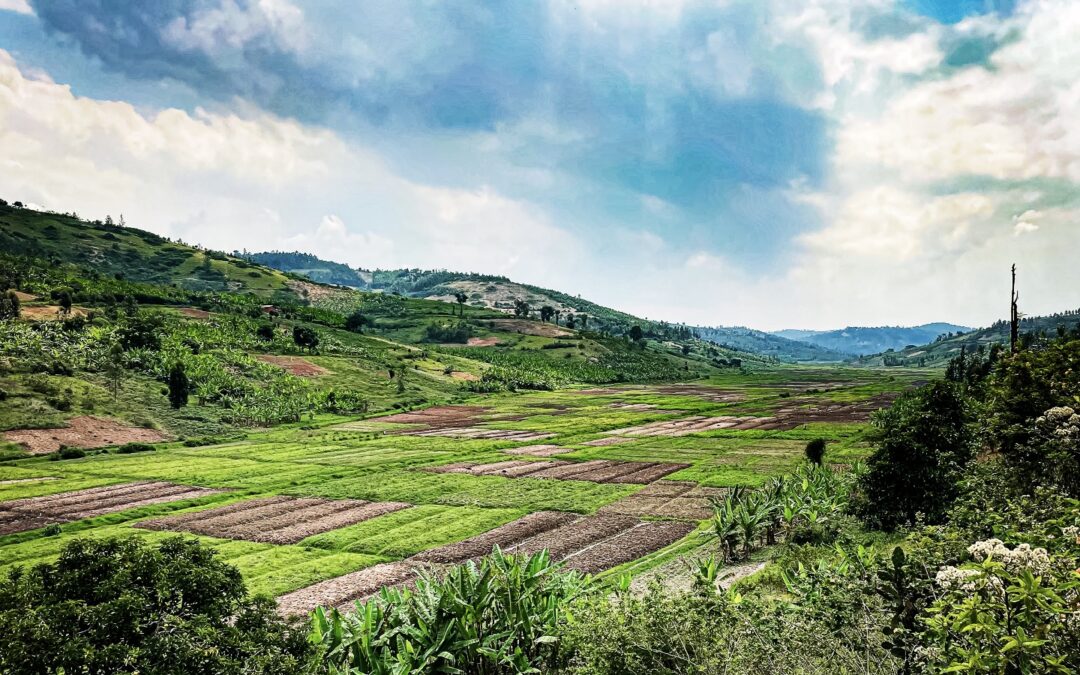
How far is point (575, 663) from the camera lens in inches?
492

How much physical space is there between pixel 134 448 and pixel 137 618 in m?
64.6

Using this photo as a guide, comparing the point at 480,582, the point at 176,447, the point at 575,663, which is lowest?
the point at 176,447

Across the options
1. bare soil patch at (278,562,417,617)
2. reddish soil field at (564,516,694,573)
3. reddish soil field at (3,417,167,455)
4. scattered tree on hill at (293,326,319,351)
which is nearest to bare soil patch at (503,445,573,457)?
reddish soil field at (564,516,694,573)

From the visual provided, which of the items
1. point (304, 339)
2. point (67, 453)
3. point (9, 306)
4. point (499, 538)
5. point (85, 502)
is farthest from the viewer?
point (304, 339)

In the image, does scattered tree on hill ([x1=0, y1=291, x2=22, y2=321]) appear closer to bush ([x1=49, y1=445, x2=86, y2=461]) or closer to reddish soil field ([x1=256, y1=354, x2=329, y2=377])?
reddish soil field ([x1=256, y1=354, x2=329, y2=377])

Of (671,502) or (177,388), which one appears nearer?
(671,502)

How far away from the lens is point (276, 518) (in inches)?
1492

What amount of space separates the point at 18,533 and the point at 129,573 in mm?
32456

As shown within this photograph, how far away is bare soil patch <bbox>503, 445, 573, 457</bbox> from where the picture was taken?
203 feet

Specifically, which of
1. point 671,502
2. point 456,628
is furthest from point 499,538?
point 456,628

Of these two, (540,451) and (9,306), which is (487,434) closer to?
(540,451)

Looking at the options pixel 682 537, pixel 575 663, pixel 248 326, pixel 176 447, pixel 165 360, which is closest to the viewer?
pixel 575 663

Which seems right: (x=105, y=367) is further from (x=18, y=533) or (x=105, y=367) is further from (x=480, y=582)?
(x=480, y=582)

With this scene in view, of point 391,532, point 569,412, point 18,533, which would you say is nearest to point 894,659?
point 391,532
